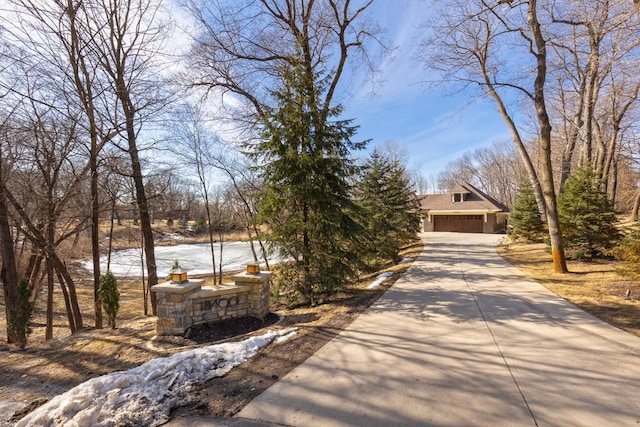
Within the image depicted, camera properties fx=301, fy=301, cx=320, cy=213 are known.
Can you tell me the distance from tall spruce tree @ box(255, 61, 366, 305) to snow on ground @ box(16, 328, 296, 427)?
107 inches

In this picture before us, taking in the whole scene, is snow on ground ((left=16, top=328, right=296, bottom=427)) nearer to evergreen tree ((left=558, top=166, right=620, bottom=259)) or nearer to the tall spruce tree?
the tall spruce tree

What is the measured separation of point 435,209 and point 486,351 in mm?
26756

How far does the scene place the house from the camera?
26531 mm

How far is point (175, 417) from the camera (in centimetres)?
252

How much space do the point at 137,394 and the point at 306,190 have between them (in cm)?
410

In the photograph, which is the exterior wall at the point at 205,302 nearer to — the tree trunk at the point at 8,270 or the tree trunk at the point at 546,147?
the tree trunk at the point at 8,270

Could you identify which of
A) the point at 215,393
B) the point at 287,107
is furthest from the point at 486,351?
the point at 287,107

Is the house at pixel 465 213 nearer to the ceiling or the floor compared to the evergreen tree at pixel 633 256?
nearer to the ceiling

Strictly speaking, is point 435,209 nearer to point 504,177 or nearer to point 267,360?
point 504,177

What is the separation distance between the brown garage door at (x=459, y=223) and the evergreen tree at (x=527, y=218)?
32.3 feet

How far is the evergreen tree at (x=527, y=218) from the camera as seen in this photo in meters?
15.6

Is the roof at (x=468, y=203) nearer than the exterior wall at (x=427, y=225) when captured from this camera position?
Yes

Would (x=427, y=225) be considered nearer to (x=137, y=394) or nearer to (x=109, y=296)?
(x=109, y=296)

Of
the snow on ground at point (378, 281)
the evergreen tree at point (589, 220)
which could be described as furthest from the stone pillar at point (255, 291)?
the evergreen tree at point (589, 220)
